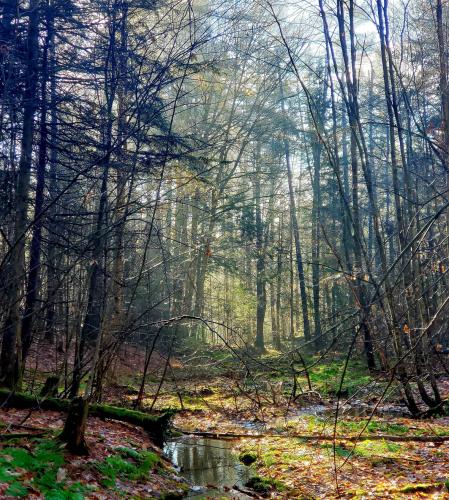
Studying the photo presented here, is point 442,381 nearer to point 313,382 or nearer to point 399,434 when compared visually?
point 313,382

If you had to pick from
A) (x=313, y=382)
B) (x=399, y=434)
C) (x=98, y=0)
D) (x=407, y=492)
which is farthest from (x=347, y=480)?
(x=313, y=382)

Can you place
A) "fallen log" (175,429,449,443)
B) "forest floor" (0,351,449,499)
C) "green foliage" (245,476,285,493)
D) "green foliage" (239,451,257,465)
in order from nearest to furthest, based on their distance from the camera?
"forest floor" (0,351,449,499)
"green foliage" (245,476,285,493)
"fallen log" (175,429,449,443)
"green foliage" (239,451,257,465)

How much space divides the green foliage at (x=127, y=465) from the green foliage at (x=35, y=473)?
0.52 metres

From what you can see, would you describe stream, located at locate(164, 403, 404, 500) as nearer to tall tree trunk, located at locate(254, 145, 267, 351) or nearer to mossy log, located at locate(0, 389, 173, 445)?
mossy log, located at locate(0, 389, 173, 445)

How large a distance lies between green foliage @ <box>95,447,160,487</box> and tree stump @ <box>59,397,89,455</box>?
292mm

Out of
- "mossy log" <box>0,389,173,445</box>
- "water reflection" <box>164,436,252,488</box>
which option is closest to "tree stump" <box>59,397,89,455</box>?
"mossy log" <box>0,389,173,445</box>

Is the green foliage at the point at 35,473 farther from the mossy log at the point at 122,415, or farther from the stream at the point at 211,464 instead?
the mossy log at the point at 122,415

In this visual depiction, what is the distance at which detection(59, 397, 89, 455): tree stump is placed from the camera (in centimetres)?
575

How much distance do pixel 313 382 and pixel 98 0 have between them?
12.0 m

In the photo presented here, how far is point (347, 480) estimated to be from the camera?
6352 millimetres

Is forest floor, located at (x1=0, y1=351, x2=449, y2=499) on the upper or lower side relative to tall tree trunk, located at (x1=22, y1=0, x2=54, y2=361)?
lower

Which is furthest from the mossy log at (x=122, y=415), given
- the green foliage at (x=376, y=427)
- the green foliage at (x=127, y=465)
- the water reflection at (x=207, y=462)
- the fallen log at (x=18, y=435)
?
the green foliage at (x=376, y=427)

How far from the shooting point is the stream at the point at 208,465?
655 cm

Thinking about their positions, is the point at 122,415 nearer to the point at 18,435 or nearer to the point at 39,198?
the point at 18,435
